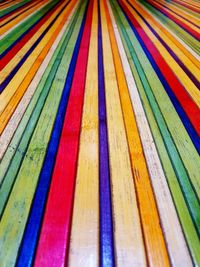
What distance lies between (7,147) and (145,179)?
63 centimetres

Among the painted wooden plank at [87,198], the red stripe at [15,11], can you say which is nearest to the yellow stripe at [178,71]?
the painted wooden plank at [87,198]

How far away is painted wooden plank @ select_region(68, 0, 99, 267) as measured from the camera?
2.44 ft

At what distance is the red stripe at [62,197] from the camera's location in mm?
744

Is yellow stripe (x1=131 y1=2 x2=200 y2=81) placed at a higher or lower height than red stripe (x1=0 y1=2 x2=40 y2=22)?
lower

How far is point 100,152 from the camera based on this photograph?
110 centimetres

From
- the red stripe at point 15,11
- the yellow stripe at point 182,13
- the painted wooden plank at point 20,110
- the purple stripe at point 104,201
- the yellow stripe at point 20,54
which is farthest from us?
the red stripe at point 15,11

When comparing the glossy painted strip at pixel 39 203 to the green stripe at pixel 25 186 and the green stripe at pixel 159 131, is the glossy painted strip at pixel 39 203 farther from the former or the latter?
the green stripe at pixel 159 131

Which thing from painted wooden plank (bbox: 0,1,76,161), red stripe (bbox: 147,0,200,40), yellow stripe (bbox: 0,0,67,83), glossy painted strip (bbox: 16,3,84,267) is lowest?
glossy painted strip (bbox: 16,3,84,267)

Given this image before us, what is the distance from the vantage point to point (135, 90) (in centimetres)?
155

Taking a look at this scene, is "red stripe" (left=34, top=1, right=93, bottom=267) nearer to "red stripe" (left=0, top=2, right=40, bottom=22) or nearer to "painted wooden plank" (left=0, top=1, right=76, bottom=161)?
"painted wooden plank" (left=0, top=1, right=76, bottom=161)

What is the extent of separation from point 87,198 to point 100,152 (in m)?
0.25

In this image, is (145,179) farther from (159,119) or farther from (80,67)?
(80,67)

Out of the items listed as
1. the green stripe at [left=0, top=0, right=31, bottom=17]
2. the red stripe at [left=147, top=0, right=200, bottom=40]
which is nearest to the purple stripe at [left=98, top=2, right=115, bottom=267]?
the red stripe at [left=147, top=0, right=200, bottom=40]

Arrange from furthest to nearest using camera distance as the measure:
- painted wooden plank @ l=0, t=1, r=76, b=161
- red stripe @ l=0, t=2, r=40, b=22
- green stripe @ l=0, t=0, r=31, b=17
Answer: green stripe @ l=0, t=0, r=31, b=17
red stripe @ l=0, t=2, r=40, b=22
painted wooden plank @ l=0, t=1, r=76, b=161
